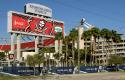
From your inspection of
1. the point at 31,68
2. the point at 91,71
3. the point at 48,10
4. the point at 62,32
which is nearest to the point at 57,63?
the point at 62,32

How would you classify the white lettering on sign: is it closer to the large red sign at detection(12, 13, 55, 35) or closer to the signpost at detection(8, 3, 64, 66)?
the signpost at detection(8, 3, 64, 66)

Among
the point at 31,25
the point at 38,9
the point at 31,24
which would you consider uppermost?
the point at 38,9

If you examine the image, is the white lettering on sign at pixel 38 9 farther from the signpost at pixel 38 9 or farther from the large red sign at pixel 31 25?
the large red sign at pixel 31 25

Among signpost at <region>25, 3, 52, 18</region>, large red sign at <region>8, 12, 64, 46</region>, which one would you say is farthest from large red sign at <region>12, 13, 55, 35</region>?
signpost at <region>25, 3, 52, 18</region>

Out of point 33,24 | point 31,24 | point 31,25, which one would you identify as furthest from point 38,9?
point 31,25

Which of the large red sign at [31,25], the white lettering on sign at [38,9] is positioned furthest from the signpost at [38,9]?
the large red sign at [31,25]

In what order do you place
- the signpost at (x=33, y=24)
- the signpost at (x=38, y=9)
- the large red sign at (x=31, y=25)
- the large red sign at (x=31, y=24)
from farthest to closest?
1. the signpost at (x=38, y=9)
2. the large red sign at (x=31, y=25)
3. the signpost at (x=33, y=24)
4. the large red sign at (x=31, y=24)

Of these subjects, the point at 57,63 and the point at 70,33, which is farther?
the point at 57,63

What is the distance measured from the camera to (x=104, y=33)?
12081 centimetres

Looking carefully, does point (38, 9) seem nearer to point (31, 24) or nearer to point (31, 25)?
point (31, 24)

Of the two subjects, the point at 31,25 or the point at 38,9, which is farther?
the point at 38,9

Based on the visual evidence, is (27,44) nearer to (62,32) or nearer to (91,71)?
(62,32)

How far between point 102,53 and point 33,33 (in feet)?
250

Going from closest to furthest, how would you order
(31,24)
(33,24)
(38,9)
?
(31,24)
(33,24)
(38,9)
